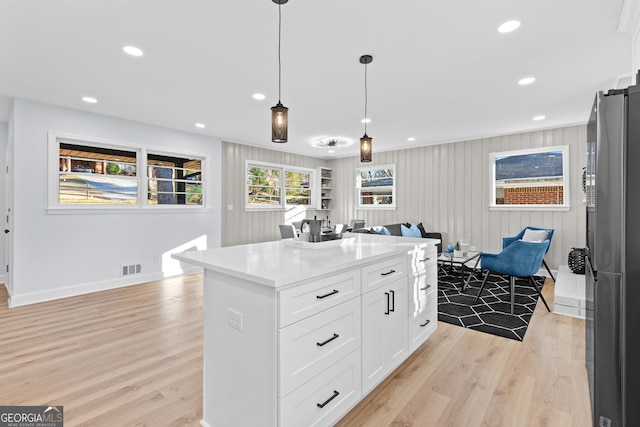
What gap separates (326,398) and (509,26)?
9.59 feet

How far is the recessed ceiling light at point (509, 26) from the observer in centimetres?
232

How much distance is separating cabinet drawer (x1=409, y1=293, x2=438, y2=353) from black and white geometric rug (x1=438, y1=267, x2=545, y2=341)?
650 millimetres

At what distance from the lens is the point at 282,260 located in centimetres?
177

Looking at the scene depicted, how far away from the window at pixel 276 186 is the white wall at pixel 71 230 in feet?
5.60

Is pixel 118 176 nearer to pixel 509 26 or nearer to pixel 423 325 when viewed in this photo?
pixel 423 325

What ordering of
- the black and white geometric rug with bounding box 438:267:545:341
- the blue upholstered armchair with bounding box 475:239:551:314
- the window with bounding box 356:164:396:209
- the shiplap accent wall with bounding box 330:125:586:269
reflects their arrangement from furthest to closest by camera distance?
the window with bounding box 356:164:396:209 < the shiplap accent wall with bounding box 330:125:586:269 < the blue upholstered armchair with bounding box 475:239:551:314 < the black and white geometric rug with bounding box 438:267:545:341

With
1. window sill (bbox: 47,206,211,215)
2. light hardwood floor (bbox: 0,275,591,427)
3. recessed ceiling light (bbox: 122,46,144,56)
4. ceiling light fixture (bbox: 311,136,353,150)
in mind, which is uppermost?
recessed ceiling light (bbox: 122,46,144,56)

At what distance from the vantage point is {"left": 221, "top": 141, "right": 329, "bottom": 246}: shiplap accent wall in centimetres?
626

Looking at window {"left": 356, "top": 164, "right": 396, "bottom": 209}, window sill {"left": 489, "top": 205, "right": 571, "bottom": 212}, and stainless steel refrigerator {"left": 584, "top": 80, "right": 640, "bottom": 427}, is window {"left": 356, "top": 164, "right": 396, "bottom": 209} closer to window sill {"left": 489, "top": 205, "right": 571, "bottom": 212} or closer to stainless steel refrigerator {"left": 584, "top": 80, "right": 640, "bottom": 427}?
window sill {"left": 489, "top": 205, "right": 571, "bottom": 212}

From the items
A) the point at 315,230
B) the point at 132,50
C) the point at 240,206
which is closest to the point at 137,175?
the point at 240,206

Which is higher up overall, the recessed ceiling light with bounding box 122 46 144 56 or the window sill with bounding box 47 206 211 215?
the recessed ceiling light with bounding box 122 46 144 56

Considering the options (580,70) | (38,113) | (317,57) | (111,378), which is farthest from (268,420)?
(38,113)

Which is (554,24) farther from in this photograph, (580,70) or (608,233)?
(608,233)

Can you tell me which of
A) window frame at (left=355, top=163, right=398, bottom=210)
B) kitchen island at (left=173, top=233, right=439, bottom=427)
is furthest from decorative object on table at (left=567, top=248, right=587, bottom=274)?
kitchen island at (left=173, top=233, right=439, bottom=427)
